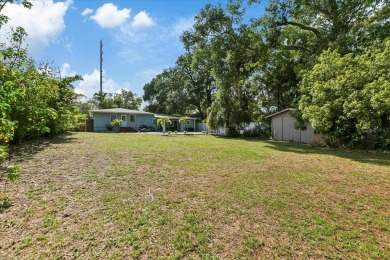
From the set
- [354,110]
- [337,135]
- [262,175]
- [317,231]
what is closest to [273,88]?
[337,135]

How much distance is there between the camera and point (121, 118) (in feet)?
90.4

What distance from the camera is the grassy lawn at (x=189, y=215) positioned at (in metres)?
2.64

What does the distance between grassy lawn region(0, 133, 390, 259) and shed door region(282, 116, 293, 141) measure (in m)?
12.3

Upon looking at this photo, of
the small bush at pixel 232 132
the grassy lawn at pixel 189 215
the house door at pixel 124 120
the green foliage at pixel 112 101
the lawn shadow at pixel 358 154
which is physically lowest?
the grassy lawn at pixel 189 215

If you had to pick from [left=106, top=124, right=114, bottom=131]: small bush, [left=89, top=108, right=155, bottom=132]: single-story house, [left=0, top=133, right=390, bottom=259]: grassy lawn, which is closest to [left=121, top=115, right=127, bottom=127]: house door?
[left=89, top=108, right=155, bottom=132]: single-story house

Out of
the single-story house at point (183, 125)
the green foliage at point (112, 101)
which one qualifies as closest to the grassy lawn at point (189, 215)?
the single-story house at point (183, 125)

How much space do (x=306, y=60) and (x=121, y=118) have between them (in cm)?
2083

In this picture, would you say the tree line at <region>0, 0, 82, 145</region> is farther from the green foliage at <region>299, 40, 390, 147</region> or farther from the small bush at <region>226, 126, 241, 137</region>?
the small bush at <region>226, 126, 241, 137</region>

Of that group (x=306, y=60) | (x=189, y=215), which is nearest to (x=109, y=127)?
(x=306, y=60)

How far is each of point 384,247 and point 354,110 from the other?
31.4ft

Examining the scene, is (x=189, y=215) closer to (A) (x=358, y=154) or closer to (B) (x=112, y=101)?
(A) (x=358, y=154)

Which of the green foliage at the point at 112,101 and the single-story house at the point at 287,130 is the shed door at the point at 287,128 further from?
the green foliage at the point at 112,101

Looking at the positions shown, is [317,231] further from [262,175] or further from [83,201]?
[83,201]

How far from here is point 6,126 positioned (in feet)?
11.1
